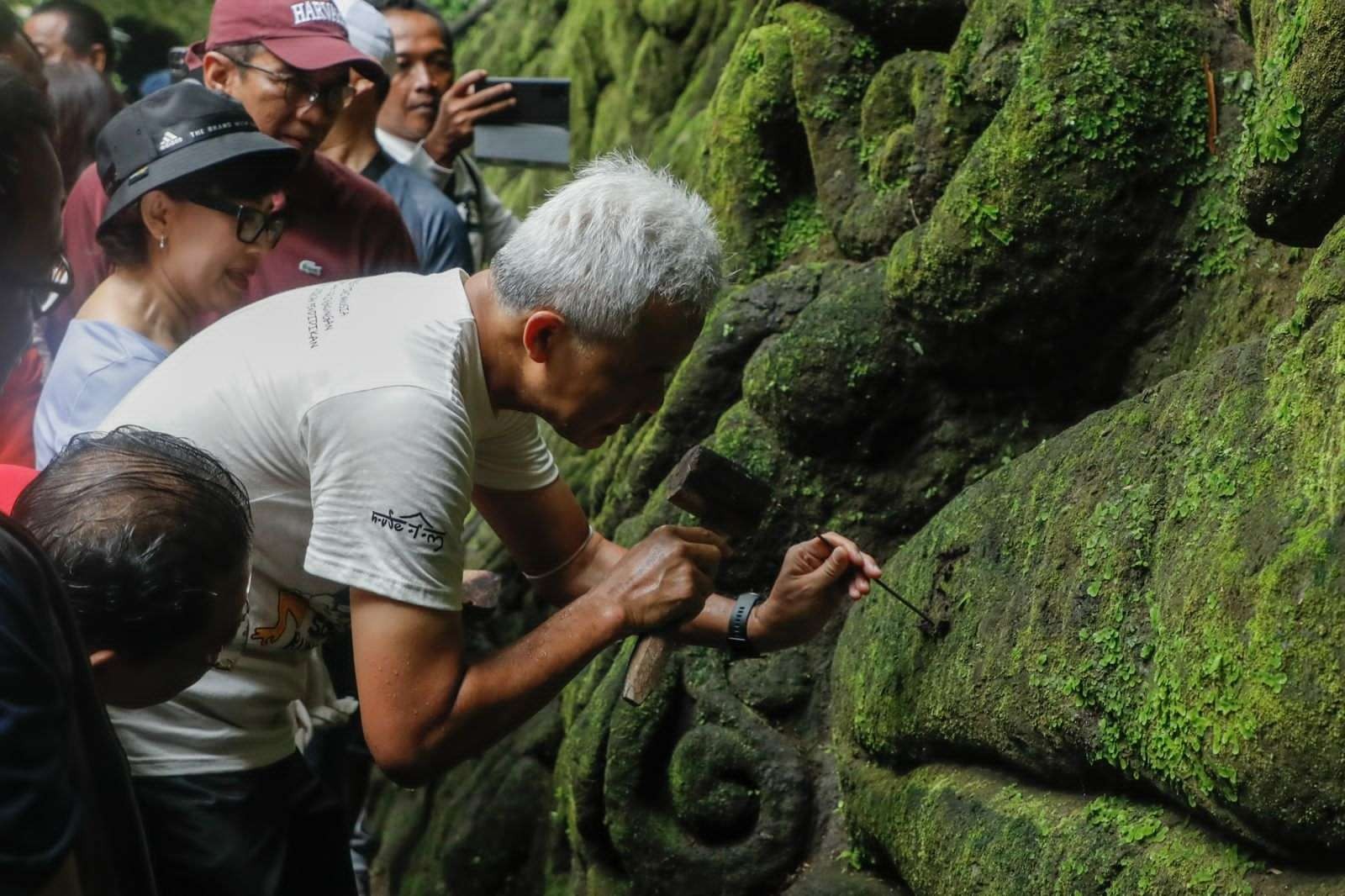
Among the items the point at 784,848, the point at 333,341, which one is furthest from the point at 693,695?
the point at 333,341

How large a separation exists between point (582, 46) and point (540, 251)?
4811 millimetres

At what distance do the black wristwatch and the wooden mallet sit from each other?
202 mm

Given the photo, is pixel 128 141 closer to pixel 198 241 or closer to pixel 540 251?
pixel 198 241

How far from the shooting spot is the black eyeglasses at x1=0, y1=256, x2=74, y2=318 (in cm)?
274

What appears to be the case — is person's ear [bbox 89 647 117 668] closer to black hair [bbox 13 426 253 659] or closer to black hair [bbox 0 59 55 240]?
black hair [bbox 13 426 253 659]

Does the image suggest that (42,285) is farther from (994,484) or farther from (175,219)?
(994,484)

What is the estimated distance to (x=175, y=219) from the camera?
3451 millimetres

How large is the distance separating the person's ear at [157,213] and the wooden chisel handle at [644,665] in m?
1.49

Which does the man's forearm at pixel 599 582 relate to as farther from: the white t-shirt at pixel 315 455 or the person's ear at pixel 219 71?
the person's ear at pixel 219 71

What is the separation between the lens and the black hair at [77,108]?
527 cm

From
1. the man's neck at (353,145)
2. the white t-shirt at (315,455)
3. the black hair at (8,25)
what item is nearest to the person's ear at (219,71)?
the black hair at (8,25)

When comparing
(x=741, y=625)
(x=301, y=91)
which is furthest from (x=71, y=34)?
(x=741, y=625)

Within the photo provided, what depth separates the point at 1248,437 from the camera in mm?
2533

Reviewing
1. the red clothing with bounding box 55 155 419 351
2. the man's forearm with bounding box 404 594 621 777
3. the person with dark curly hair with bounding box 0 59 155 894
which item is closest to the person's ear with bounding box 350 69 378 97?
the red clothing with bounding box 55 155 419 351
